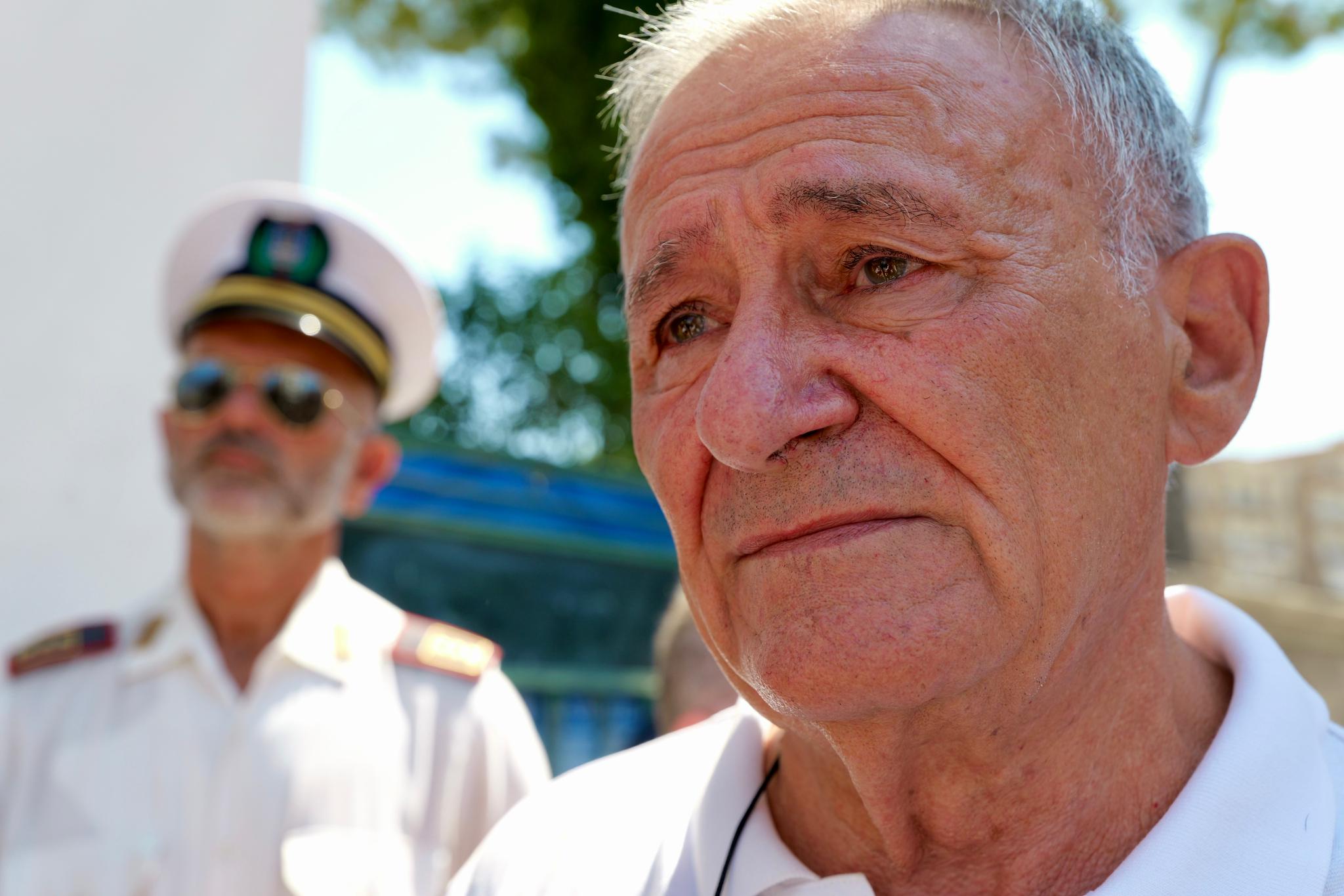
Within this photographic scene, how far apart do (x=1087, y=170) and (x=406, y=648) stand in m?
2.07

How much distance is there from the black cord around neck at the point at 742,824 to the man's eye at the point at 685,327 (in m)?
0.64

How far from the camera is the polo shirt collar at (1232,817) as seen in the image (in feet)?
4.15

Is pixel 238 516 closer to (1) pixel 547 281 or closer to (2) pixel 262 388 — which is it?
(2) pixel 262 388

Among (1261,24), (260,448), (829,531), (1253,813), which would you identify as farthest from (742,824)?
(1261,24)

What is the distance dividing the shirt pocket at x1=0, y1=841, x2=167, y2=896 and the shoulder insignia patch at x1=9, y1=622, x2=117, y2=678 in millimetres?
502

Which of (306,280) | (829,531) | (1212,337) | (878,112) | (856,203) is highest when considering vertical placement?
(878,112)

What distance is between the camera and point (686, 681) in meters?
3.37

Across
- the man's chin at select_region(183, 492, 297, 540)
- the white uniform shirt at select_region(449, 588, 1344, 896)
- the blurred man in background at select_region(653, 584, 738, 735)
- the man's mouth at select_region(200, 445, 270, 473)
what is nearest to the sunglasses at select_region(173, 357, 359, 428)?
the man's mouth at select_region(200, 445, 270, 473)

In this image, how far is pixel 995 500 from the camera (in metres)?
1.31

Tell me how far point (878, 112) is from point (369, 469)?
2.36 meters

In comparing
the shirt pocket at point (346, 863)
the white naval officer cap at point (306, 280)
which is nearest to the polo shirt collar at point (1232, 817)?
the shirt pocket at point (346, 863)

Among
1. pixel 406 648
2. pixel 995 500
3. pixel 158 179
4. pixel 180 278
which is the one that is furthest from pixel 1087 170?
pixel 158 179

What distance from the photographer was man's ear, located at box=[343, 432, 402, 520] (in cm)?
336

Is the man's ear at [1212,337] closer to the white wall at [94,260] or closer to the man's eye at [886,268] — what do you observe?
the man's eye at [886,268]
